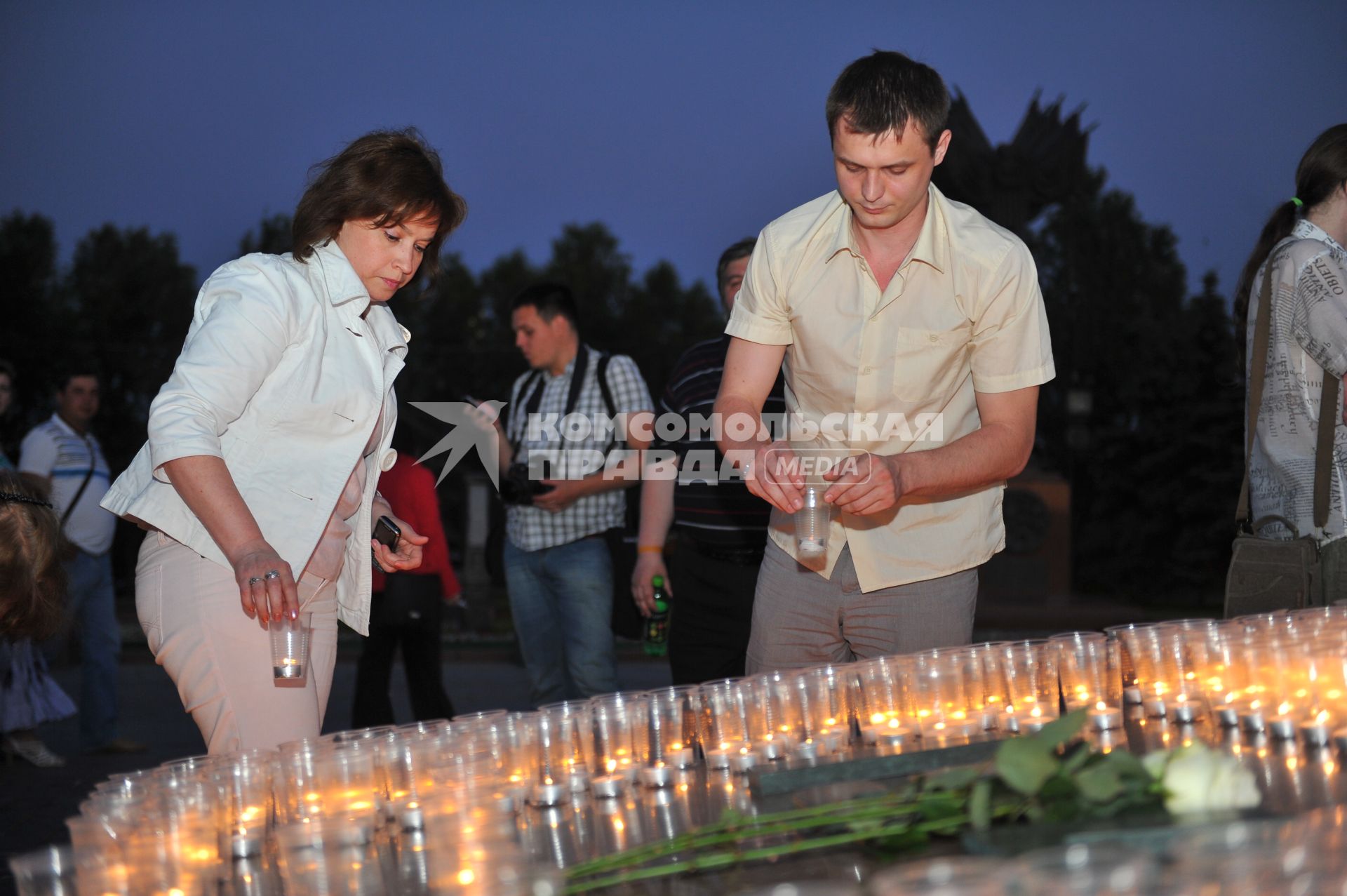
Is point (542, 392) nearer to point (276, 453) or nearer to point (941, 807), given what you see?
point (276, 453)

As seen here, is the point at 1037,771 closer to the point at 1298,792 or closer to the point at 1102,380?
the point at 1298,792

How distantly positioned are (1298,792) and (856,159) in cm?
148

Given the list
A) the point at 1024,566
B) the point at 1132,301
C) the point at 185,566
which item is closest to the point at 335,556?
the point at 185,566

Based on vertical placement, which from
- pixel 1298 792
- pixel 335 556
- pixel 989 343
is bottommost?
pixel 1298 792

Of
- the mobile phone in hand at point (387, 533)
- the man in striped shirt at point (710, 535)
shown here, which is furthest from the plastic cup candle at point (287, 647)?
A: the man in striped shirt at point (710, 535)

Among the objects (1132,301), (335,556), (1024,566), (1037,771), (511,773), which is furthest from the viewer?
(1132,301)

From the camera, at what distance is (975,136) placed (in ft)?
47.5

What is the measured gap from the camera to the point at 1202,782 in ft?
5.17

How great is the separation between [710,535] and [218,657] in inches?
83.3

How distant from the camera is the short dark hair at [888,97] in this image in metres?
2.59

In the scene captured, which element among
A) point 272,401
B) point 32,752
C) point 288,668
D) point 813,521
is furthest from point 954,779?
point 32,752

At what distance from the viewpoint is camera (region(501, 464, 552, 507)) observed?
Answer: 5.32 m

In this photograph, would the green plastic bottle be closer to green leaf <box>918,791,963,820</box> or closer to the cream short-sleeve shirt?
the cream short-sleeve shirt

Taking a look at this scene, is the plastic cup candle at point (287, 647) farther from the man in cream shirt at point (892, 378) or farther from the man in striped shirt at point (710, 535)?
the man in striped shirt at point (710, 535)
